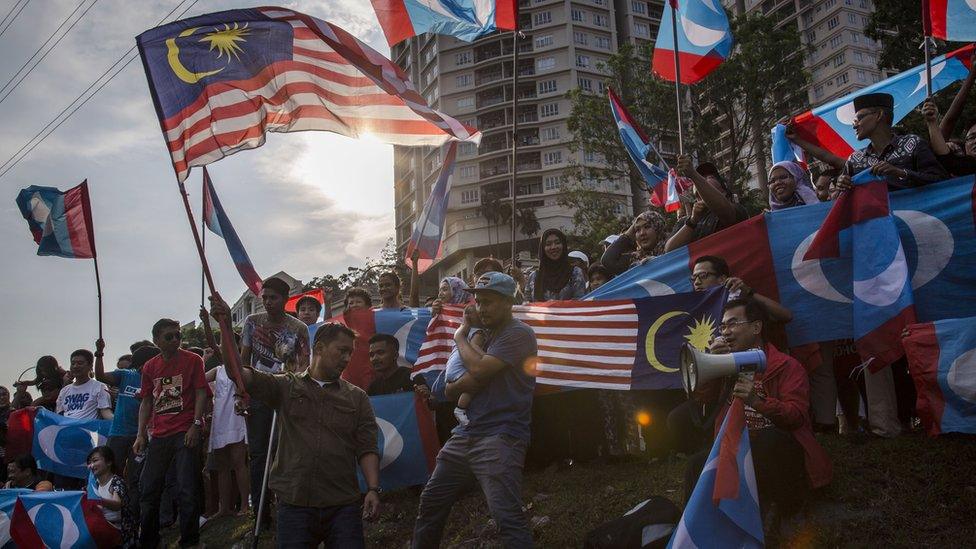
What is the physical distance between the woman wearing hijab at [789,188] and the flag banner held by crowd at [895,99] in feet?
6.94

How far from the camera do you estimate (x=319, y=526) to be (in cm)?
414

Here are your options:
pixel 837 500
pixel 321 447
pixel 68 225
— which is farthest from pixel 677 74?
pixel 68 225

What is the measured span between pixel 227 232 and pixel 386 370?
6.70 feet

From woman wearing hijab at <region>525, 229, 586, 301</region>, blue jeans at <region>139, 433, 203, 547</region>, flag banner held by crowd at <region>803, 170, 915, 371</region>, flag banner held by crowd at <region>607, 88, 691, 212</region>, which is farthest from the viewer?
flag banner held by crowd at <region>607, 88, 691, 212</region>

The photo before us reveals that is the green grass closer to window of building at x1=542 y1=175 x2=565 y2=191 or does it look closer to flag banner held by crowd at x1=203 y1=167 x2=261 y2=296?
flag banner held by crowd at x1=203 y1=167 x2=261 y2=296

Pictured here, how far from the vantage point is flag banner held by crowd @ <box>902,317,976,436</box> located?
14.8 feet

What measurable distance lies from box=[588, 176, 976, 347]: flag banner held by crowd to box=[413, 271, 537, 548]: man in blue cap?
2.31 meters

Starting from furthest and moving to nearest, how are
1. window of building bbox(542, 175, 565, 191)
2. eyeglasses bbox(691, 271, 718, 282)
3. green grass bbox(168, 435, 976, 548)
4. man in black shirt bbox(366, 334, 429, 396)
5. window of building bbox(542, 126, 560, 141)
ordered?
window of building bbox(542, 126, 560, 141)
window of building bbox(542, 175, 565, 191)
man in black shirt bbox(366, 334, 429, 396)
eyeglasses bbox(691, 271, 718, 282)
green grass bbox(168, 435, 976, 548)

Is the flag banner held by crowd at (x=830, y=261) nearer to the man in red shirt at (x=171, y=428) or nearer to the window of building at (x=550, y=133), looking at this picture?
the man in red shirt at (x=171, y=428)

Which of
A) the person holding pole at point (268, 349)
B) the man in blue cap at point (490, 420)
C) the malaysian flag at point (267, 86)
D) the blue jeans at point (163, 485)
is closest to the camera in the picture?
the man in blue cap at point (490, 420)

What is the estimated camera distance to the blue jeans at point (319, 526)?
4.04 m

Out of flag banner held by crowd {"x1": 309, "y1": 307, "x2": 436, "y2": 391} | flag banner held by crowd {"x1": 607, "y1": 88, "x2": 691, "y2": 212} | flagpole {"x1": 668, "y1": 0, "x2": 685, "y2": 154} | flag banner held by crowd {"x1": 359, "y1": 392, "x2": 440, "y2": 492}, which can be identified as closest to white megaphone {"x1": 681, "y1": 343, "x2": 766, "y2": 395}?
flagpole {"x1": 668, "y1": 0, "x2": 685, "y2": 154}

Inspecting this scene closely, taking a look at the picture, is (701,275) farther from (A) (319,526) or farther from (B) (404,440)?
(A) (319,526)

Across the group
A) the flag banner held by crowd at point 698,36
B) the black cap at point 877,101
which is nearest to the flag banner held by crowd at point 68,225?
the flag banner held by crowd at point 698,36
